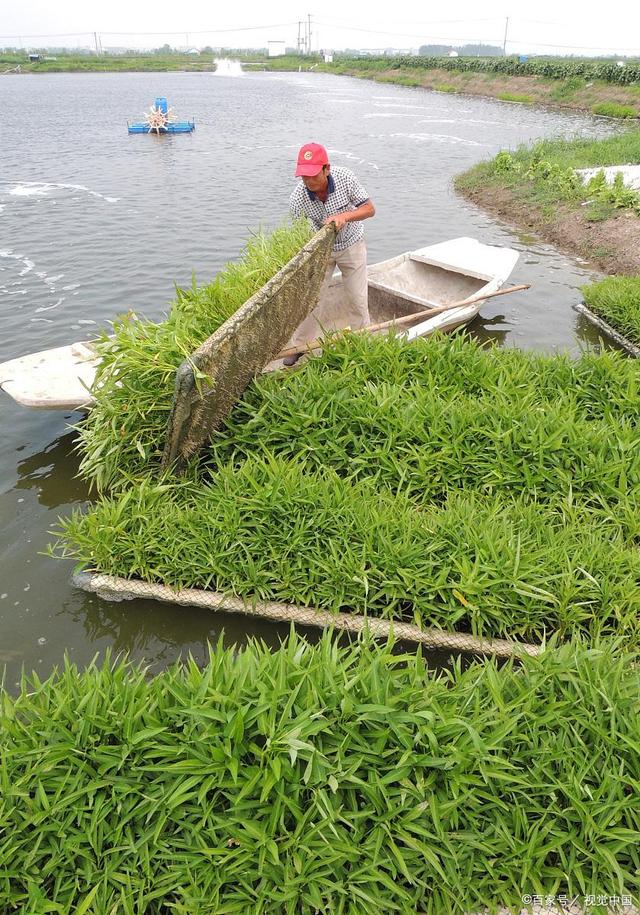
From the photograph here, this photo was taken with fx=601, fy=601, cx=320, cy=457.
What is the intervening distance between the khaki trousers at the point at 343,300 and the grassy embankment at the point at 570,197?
5.17 metres

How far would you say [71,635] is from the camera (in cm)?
347

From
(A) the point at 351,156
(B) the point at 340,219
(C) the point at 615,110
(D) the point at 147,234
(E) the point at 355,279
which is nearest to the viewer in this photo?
(B) the point at 340,219

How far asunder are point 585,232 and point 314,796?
10611 millimetres

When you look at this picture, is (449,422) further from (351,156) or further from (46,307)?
(351,156)

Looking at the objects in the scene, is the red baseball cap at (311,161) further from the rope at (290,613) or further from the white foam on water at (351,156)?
the white foam on water at (351,156)

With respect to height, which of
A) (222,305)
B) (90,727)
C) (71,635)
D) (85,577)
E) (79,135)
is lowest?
(71,635)

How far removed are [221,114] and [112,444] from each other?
100ft

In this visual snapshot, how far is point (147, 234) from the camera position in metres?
11.1

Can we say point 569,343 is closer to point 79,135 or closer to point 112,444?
point 112,444

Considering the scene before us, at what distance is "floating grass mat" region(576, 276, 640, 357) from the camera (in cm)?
652

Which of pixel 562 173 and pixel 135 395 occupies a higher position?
pixel 562 173

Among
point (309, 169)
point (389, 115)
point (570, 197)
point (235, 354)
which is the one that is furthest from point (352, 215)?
point (389, 115)

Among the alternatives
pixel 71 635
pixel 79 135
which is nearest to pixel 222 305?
pixel 71 635

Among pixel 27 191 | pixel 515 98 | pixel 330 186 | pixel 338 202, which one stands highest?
pixel 515 98
